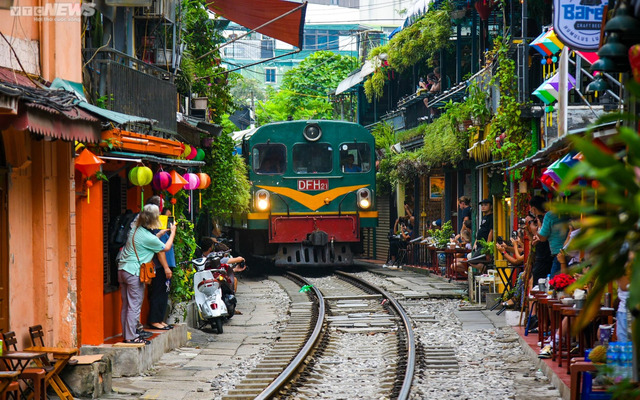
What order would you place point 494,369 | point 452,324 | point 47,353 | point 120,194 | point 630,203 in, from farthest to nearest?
point 452,324, point 120,194, point 494,369, point 47,353, point 630,203

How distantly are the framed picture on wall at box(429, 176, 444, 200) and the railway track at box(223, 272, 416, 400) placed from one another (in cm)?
779

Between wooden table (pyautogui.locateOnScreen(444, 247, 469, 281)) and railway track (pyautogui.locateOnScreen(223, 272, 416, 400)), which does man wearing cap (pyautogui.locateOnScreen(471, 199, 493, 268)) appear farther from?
railway track (pyautogui.locateOnScreen(223, 272, 416, 400))

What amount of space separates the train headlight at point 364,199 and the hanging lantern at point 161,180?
9632mm

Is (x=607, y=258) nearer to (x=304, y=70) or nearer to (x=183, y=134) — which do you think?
(x=183, y=134)

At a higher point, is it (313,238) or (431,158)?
(431,158)

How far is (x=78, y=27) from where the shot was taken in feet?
28.7

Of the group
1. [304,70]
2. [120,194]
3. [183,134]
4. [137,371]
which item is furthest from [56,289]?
[304,70]

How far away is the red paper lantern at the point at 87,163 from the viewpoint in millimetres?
8461

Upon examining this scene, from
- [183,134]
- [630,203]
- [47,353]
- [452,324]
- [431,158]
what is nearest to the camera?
[630,203]

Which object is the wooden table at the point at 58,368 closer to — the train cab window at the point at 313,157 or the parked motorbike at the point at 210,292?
the parked motorbike at the point at 210,292

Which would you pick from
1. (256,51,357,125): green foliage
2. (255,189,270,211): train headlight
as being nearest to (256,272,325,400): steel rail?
(255,189,270,211): train headlight

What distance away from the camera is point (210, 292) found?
11.8m

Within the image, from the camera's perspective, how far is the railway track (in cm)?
840

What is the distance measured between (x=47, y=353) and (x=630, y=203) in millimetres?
6174
